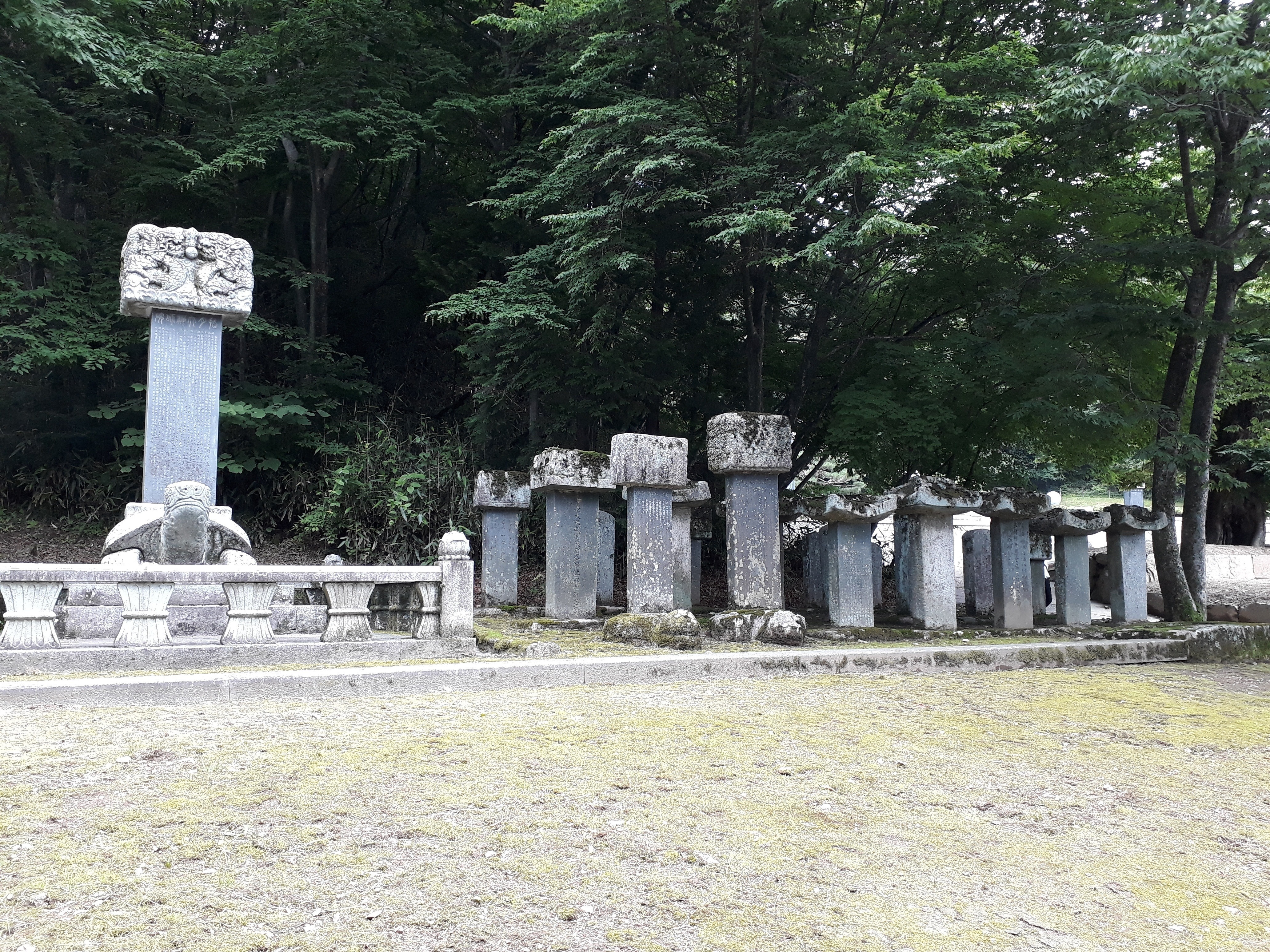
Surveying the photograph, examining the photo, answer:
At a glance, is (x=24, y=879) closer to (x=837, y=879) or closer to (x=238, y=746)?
(x=238, y=746)

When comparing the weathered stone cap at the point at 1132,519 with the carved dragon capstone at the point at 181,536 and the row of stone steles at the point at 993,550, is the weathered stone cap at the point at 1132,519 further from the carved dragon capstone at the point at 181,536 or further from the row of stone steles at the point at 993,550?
the carved dragon capstone at the point at 181,536

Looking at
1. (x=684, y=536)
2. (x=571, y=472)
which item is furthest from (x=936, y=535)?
(x=571, y=472)

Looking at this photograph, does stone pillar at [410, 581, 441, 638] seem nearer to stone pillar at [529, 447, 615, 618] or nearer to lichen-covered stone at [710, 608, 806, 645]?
lichen-covered stone at [710, 608, 806, 645]

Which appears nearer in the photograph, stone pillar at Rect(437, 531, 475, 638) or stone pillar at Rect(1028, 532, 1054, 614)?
stone pillar at Rect(437, 531, 475, 638)

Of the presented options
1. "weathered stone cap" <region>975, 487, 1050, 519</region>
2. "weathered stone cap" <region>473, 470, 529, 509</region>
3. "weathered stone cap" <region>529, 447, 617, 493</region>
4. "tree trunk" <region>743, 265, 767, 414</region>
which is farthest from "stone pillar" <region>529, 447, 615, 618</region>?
"weathered stone cap" <region>975, 487, 1050, 519</region>

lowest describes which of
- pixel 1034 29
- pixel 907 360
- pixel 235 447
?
pixel 235 447

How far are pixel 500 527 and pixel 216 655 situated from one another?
15.8 ft

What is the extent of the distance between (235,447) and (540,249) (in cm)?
547

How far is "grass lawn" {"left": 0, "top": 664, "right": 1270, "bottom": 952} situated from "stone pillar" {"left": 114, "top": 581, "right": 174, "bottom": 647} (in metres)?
1.49

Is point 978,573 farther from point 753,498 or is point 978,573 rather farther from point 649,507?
point 649,507

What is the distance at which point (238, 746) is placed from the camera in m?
3.87

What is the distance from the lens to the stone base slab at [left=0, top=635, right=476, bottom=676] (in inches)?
216

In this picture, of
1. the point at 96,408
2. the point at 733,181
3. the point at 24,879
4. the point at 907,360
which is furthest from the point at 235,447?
the point at 24,879

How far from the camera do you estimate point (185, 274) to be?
30.3ft
